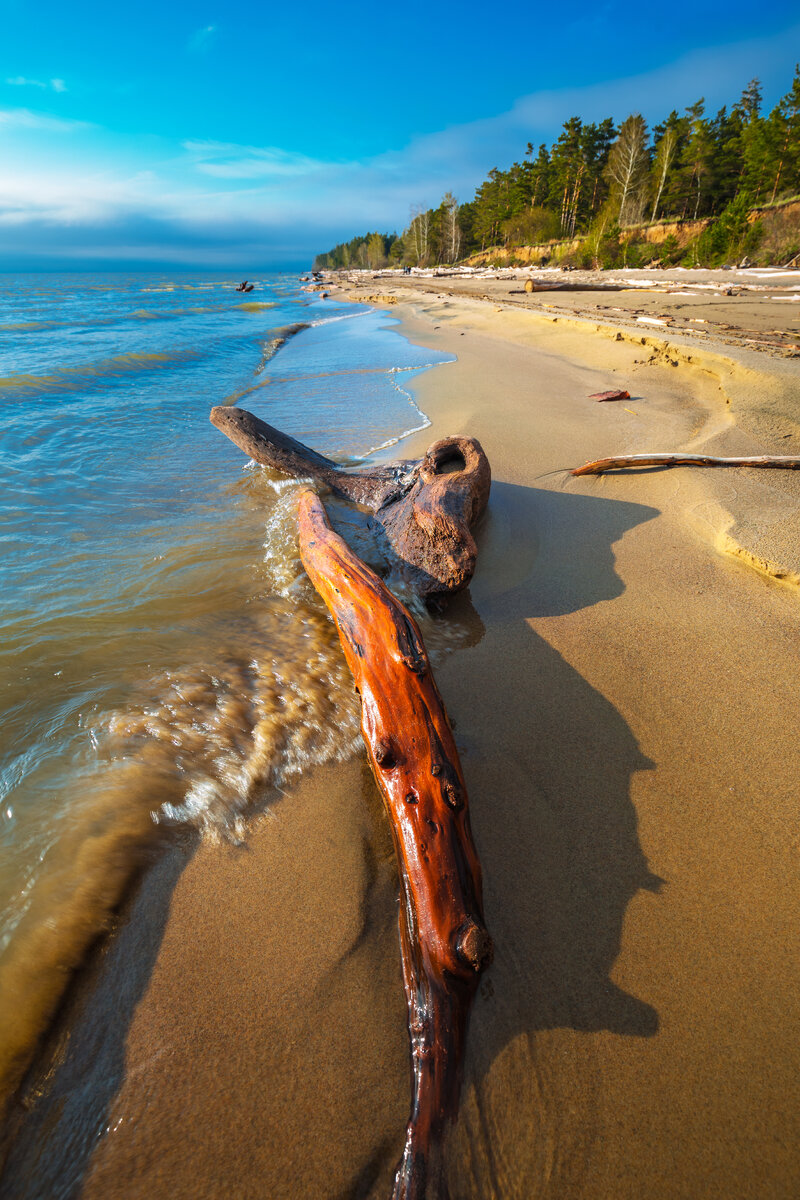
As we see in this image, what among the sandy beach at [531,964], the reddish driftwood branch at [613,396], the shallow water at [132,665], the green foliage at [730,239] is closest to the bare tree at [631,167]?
the green foliage at [730,239]

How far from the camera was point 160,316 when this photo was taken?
25.0m

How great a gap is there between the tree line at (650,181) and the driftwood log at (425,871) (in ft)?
103

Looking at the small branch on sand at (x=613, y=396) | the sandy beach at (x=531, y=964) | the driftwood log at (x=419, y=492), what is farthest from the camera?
the small branch on sand at (x=613, y=396)

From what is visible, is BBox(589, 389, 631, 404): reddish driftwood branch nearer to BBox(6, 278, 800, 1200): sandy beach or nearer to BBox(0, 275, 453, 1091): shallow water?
BBox(0, 275, 453, 1091): shallow water

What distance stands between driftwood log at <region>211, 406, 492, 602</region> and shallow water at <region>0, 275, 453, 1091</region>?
36 centimetres

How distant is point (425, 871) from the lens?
149cm

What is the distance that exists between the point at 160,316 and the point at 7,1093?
30230 mm

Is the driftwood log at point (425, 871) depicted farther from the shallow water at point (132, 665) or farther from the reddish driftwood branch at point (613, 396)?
the reddish driftwood branch at point (613, 396)

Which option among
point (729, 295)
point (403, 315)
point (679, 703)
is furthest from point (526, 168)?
point (679, 703)

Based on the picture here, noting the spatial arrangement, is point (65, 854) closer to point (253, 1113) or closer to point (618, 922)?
point (253, 1113)

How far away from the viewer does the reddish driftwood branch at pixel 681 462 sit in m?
4.25

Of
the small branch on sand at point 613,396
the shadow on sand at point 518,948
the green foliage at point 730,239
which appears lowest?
the shadow on sand at point 518,948

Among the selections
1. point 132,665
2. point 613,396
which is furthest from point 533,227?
point 132,665

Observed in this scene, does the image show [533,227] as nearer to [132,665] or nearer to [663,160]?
[663,160]
